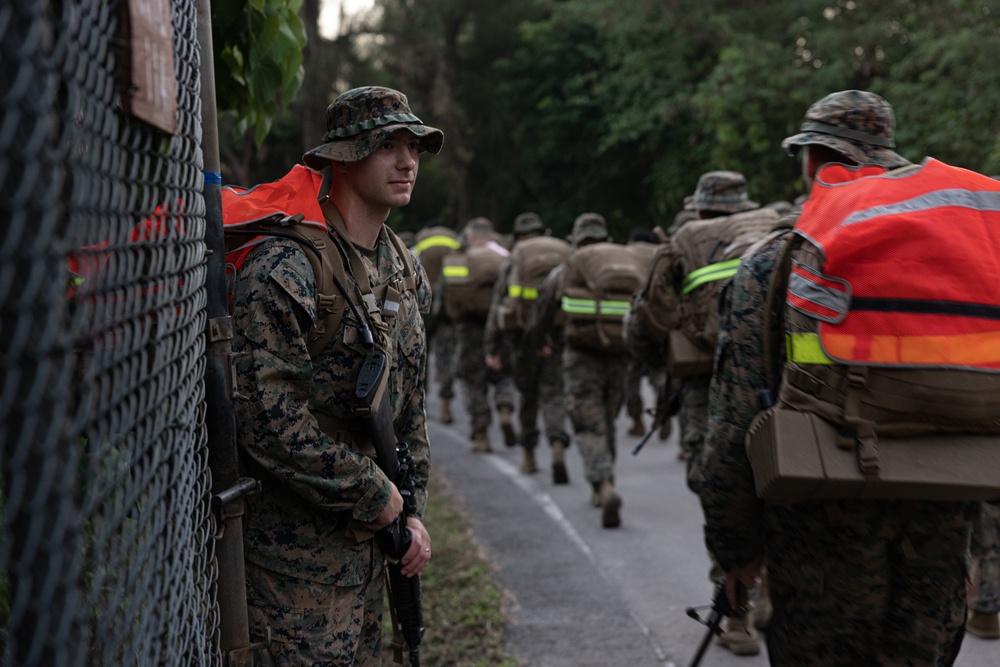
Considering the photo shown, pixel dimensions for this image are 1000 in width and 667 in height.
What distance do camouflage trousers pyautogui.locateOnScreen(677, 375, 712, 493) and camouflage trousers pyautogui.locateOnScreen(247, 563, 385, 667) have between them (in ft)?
9.67

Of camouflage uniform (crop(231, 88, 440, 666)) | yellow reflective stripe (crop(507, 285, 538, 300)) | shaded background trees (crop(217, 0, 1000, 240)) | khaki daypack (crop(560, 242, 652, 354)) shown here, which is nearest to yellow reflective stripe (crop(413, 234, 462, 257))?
shaded background trees (crop(217, 0, 1000, 240))

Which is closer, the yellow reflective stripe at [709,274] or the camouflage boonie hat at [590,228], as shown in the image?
the yellow reflective stripe at [709,274]

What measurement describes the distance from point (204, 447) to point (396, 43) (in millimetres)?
28586

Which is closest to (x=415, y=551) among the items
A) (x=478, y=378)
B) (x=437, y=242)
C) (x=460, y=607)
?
(x=460, y=607)

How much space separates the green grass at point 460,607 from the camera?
482cm

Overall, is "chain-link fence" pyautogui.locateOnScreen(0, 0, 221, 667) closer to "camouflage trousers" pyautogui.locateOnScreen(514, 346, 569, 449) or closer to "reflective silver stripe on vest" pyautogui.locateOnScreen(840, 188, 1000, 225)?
"reflective silver stripe on vest" pyautogui.locateOnScreen(840, 188, 1000, 225)

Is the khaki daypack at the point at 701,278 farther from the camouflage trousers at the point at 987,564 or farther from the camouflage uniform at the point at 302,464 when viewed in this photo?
the camouflage uniform at the point at 302,464

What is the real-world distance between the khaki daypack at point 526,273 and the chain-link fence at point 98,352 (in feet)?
24.0

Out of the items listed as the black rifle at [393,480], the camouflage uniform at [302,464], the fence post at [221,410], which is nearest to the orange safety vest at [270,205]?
the camouflage uniform at [302,464]

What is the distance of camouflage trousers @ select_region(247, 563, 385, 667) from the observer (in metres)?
2.65

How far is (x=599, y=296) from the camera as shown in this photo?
7.77 m

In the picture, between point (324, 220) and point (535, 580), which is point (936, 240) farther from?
point (535, 580)

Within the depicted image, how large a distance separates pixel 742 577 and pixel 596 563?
320cm

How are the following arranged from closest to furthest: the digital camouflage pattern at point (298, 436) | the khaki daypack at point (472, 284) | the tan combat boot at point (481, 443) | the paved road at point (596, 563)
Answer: the digital camouflage pattern at point (298, 436)
the paved road at point (596, 563)
the tan combat boot at point (481, 443)
the khaki daypack at point (472, 284)
